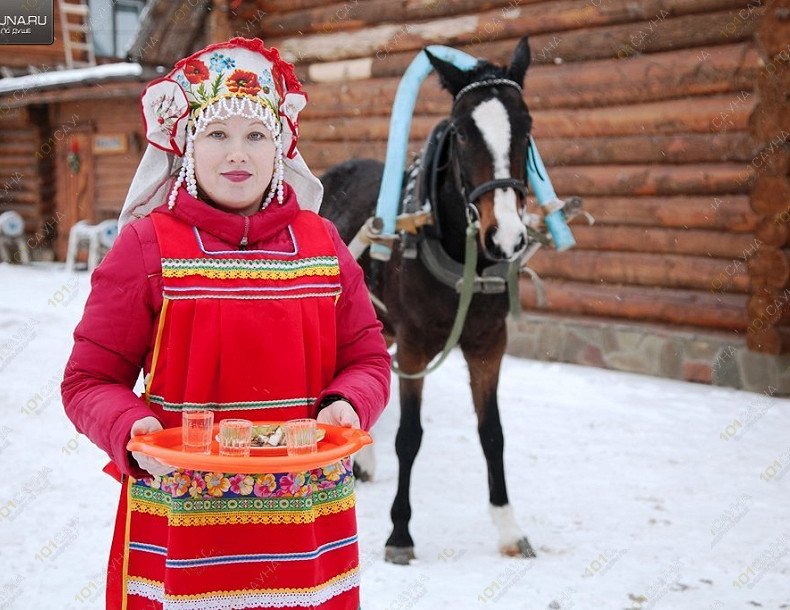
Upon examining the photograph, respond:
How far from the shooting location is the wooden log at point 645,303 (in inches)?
247

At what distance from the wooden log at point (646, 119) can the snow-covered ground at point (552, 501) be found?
7.52 feet

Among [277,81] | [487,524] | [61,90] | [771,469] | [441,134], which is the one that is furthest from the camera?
[61,90]

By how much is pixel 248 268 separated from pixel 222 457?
43cm

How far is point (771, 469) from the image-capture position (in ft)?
14.9

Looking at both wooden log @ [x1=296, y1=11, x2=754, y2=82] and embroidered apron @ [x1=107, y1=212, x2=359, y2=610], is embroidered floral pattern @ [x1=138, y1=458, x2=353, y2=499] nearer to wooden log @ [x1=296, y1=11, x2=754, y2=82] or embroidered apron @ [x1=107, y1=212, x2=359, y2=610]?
embroidered apron @ [x1=107, y1=212, x2=359, y2=610]

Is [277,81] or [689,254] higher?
[277,81]

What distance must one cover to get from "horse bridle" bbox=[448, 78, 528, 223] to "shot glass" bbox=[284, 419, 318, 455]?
6.00 ft

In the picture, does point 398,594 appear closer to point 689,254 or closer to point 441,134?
point 441,134

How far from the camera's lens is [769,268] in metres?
5.82

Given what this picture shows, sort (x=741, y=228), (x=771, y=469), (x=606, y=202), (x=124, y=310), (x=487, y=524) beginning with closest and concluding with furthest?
(x=124, y=310), (x=487, y=524), (x=771, y=469), (x=741, y=228), (x=606, y=202)

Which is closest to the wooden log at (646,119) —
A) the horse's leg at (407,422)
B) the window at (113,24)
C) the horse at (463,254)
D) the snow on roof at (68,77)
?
the horse at (463,254)

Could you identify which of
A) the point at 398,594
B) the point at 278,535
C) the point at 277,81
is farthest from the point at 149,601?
the point at 398,594

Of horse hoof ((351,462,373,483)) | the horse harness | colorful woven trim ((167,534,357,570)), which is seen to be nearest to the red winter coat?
colorful woven trim ((167,534,357,570))

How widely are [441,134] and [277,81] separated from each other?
1914mm
